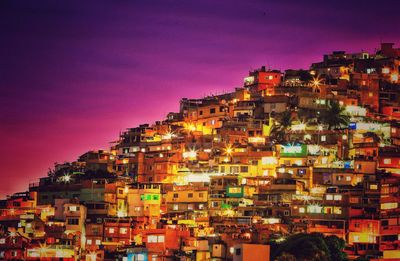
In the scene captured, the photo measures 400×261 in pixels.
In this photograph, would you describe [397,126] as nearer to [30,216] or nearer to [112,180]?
[112,180]

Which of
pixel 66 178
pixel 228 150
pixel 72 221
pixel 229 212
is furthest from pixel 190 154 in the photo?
pixel 72 221

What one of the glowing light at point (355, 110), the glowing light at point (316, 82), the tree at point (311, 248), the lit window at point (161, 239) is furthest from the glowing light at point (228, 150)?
the tree at point (311, 248)

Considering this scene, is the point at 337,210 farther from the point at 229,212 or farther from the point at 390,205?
the point at 229,212

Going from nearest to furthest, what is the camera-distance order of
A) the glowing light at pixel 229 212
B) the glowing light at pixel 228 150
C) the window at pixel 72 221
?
the window at pixel 72 221, the glowing light at pixel 229 212, the glowing light at pixel 228 150

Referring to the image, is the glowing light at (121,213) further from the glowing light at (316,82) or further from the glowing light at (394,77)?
the glowing light at (394,77)

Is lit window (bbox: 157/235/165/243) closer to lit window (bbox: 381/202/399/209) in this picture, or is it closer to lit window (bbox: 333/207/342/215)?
lit window (bbox: 333/207/342/215)

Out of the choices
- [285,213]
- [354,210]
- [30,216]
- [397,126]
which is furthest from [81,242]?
[397,126]

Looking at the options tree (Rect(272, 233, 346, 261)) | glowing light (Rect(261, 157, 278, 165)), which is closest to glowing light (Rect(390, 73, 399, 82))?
glowing light (Rect(261, 157, 278, 165))

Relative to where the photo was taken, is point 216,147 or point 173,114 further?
point 173,114

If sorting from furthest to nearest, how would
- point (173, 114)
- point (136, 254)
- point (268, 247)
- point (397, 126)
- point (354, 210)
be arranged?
1. point (173, 114)
2. point (397, 126)
3. point (354, 210)
4. point (136, 254)
5. point (268, 247)
